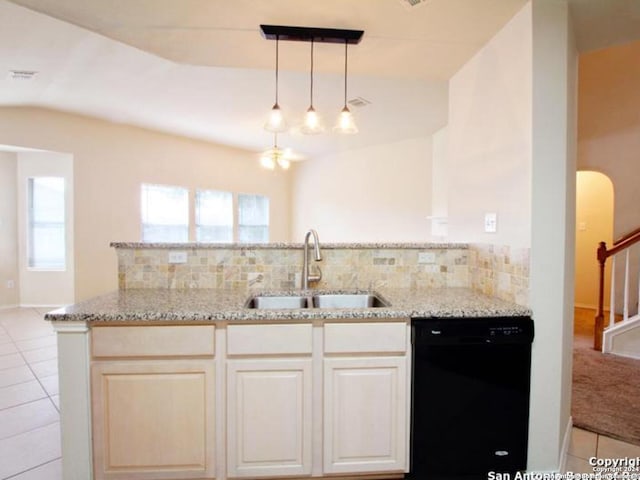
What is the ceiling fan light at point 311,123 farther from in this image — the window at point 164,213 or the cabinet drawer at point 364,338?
the window at point 164,213

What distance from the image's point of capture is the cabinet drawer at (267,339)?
1.58 m

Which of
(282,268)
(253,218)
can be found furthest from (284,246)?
(253,218)

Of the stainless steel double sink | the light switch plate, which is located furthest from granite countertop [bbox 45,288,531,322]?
the light switch plate

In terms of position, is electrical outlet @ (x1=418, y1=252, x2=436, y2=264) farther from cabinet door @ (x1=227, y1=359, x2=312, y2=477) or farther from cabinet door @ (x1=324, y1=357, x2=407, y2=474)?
cabinet door @ (x1=227, y1=359, x2=312, y2=477)

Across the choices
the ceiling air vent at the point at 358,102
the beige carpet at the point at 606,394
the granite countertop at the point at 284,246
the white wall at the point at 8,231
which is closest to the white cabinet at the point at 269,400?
the granite countertop at the point at 284,246

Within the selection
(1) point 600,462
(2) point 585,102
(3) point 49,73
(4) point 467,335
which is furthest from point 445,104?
(3) point 49,73

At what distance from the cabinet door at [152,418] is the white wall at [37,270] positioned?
14.6 ft

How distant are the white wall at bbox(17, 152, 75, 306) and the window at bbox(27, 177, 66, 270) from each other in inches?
2.9

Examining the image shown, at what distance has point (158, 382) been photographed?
1.58 metres

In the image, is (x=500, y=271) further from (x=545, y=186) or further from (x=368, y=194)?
(x=368, y=194)

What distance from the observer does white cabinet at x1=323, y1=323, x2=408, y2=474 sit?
1616mm

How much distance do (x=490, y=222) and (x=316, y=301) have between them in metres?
1.16

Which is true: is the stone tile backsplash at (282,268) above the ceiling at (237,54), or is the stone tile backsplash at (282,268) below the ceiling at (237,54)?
below

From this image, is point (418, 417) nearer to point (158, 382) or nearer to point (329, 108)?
point (158, 382)
